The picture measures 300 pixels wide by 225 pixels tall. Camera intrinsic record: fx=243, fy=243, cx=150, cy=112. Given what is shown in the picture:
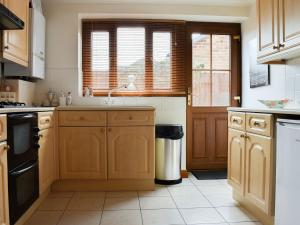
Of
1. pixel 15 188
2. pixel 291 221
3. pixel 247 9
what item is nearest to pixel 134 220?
pixel 15 188

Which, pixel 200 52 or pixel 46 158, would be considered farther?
pixel 200 52

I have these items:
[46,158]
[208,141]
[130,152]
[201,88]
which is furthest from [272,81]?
[46,158]

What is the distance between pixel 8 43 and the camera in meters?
2.09

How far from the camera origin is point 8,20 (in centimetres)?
184

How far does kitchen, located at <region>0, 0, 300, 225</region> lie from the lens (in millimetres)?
1740

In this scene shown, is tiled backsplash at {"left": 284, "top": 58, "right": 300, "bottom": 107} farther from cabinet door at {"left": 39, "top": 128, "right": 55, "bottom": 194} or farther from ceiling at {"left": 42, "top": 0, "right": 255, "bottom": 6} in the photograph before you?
cabinet door at {"left": 39, "top": 128, "right": 55, "bottom": 194}

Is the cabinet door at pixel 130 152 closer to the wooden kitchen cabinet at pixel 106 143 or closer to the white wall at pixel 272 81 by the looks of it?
the wooden kitchen cabinet at pixel 106 143

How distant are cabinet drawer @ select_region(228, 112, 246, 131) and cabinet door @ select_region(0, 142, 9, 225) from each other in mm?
1759

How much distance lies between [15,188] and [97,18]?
7.55ft

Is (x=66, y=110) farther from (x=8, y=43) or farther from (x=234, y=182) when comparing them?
(x=234, y=182)

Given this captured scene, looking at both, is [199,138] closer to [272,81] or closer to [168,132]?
[168,132]

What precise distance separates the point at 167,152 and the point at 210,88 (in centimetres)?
119

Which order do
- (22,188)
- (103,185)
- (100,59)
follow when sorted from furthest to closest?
(100,59)
(103,185)
(22,188)

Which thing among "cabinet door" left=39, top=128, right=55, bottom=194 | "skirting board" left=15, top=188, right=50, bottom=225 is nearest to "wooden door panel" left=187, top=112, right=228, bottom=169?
"cabinet door" left=39, top=128, right=55, bottom=194
